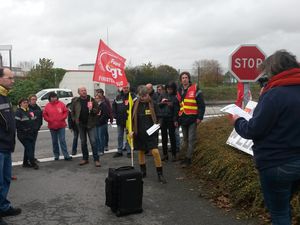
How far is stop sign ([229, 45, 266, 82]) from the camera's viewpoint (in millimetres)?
6340

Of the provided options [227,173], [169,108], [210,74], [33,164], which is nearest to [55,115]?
[33,164]

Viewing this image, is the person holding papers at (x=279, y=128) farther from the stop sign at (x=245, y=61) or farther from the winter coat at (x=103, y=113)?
the winter coat at (x=103, y=113)

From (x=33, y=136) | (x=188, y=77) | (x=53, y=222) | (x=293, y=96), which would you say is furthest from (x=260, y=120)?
(x=33, y=136)

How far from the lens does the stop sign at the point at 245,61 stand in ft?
20.8

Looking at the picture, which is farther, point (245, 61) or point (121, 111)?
point (121, 111)

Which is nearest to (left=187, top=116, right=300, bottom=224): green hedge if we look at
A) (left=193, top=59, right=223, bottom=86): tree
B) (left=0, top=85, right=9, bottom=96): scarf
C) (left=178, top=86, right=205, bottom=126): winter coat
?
(left=178, top=86, right=205, bottom=126): winter coat

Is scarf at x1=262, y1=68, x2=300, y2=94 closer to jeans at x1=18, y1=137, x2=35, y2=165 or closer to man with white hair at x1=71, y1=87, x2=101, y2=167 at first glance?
man with white hair at x1=71, y1=87, x2=101, y2=167

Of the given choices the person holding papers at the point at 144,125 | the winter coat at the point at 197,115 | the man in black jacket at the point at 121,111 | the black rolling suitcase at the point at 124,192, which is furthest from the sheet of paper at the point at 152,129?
the man in black jacket at the point at 121,111

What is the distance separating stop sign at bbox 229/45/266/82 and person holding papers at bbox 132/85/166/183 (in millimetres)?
1751

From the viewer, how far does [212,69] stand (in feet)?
140

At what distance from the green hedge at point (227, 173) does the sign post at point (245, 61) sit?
44.2 inches

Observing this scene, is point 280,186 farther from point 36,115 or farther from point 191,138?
point 36,115

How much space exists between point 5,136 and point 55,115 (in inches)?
163

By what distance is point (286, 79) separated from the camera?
→ 3133mm
